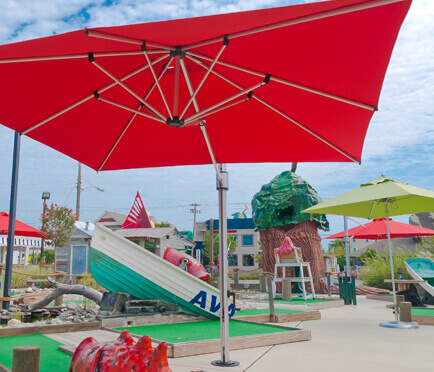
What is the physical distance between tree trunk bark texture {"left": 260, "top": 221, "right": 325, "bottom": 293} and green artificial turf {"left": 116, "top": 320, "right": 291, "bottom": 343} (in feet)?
29.5

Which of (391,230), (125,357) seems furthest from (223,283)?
(391,230)

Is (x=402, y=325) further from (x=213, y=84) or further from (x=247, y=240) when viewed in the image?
(x=247, y=240)

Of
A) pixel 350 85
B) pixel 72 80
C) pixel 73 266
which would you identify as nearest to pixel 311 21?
pixel 350 85

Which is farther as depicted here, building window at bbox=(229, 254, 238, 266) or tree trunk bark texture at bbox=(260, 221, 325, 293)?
building window at bbox=(229, 254, 238, 266)

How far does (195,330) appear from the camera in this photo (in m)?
5.96

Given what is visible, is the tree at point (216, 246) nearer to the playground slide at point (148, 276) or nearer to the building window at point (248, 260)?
the building window at point (248, 260)

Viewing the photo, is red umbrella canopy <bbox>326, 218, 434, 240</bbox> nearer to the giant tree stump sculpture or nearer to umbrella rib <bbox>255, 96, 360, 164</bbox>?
the giant tree stump sculpture

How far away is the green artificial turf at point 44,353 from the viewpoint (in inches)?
147

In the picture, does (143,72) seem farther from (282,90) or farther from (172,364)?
(172,364)

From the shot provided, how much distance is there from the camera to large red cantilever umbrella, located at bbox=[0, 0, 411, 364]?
262 centimetres

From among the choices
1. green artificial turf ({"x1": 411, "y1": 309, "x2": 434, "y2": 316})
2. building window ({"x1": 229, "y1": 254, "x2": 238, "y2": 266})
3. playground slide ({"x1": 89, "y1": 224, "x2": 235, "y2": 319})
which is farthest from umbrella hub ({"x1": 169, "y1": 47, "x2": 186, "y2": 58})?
building window ({"x1": 229, "y1": 254, "x2": 238, "y2": 266})

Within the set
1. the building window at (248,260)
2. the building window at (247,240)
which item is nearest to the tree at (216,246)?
the building window at (247,240)

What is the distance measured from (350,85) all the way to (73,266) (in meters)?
27.4

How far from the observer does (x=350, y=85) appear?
132 inches
